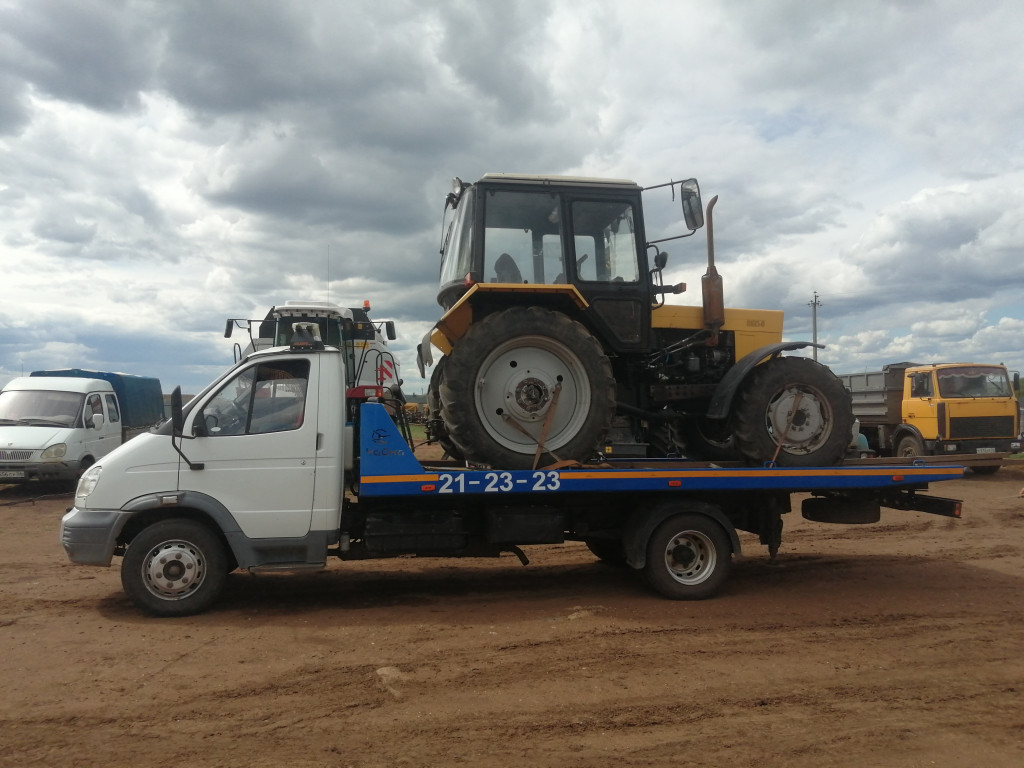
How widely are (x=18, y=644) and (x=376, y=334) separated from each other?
30.0ft

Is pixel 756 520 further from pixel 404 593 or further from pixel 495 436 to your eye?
pixel 404 593

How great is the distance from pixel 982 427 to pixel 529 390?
1448 centimetres

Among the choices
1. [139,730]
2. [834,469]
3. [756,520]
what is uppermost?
[834,469]

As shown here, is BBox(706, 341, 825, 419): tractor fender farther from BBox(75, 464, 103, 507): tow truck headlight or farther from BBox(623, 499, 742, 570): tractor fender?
BBox(75, 464, 103, 507): tow truck headlight

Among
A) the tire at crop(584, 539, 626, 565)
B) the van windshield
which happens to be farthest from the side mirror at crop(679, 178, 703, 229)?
the van windshield

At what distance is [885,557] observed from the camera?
8859mm

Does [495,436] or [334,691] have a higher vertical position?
[495,436]

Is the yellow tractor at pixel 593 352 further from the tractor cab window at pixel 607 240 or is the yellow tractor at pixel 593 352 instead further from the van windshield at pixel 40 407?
the van windshield at pixel 40 407

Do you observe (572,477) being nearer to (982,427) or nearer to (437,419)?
(437,419)

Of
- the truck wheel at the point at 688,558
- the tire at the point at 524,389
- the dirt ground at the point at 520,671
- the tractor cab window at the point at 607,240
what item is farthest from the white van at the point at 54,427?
the truck wheel at the point at 688,558

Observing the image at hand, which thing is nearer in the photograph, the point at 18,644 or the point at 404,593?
the point at 18,644

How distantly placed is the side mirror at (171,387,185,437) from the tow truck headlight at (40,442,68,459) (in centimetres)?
927

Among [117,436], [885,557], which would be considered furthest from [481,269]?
[117,436]

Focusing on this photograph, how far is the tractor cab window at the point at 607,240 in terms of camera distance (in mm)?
7070
